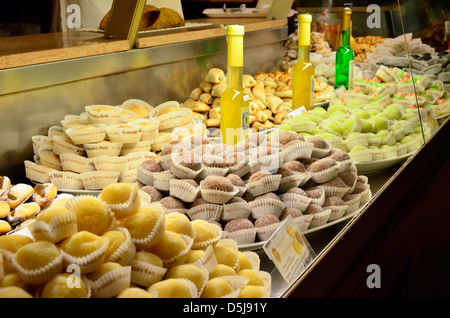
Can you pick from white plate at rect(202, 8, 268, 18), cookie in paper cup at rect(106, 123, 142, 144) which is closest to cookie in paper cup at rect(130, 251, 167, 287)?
cookie in paper cup at rect(106, 123, 142, 144)

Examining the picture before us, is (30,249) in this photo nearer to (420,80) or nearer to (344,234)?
(344,234)

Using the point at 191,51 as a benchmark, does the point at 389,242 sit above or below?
below

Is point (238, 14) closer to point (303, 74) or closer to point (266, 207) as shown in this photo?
point (303, 74)

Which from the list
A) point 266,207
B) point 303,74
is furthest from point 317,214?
point 303,74

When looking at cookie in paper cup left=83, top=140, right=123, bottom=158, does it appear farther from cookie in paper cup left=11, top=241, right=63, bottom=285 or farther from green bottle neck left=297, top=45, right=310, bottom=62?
green bottle neck left=297, top=45, right=310, bottom=62

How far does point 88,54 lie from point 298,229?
1.23 meters

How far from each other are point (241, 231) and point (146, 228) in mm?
468

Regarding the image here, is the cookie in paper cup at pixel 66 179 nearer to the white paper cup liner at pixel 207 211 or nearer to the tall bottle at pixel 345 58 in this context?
the white paper cup liner at pixel 207 211

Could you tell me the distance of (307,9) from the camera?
4379 mm

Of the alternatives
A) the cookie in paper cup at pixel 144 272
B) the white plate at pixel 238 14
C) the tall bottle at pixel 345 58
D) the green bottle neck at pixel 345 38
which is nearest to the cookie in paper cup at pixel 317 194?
the cookie in paper cup at pixel 144 272

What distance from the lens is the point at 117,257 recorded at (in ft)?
2.97

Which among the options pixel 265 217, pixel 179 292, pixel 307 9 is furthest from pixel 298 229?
pixel 307 9

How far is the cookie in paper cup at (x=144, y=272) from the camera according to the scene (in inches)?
36.2

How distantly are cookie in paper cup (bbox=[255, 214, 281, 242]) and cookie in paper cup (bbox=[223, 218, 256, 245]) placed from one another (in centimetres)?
2
